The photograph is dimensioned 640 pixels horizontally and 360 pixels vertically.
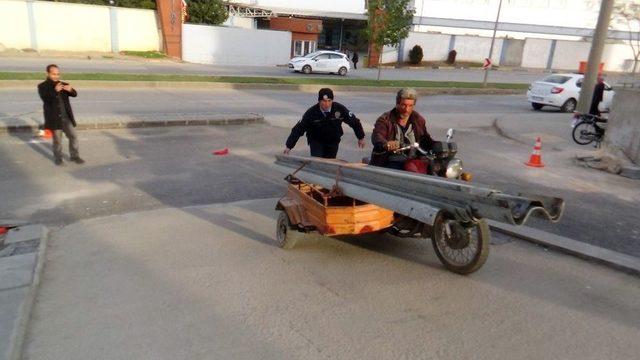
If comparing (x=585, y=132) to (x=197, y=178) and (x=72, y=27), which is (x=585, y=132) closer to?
(x=197, y=178)

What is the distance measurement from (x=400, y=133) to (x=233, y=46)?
1437 inches

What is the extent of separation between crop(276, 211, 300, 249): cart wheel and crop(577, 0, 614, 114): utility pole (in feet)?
31.8

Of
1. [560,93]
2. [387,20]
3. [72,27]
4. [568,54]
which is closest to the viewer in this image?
[560,93]

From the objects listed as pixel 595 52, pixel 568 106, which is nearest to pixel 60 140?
pixel 595 52

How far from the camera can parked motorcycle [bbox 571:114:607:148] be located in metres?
13.0

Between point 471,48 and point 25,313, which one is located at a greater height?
point 471,48

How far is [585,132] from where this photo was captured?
520 inches

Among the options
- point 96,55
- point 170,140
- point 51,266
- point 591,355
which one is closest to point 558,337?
point 591,355

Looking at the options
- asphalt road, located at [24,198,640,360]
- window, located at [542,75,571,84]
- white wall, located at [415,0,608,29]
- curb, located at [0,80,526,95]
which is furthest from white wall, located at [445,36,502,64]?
asphalt road, located at [24,198,640,360]

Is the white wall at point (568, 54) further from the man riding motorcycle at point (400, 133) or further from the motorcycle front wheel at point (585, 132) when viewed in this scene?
the man riding motorcycle at point (400, 133)

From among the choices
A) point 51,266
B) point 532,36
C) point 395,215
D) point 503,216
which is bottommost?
point 51,266

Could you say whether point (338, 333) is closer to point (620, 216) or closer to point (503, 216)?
point (503, 216)

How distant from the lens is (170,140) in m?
11.2

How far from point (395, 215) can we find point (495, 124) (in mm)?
12419
